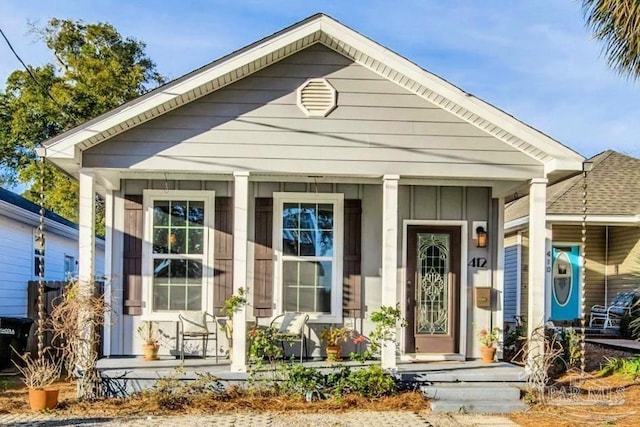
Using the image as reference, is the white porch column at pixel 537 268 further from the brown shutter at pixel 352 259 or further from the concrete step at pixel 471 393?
the brown shutter at pixel 352 259

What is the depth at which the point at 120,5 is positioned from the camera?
43.7 ft

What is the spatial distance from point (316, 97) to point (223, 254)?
2749mm

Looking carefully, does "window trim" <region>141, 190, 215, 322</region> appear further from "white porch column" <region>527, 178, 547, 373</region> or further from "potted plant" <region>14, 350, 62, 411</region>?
"white porch column" <region>527, 178, 547, 373</region>

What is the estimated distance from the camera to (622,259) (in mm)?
14305

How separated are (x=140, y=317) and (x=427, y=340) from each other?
163 inches

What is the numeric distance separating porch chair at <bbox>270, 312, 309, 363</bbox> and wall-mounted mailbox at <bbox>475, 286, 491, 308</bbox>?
2.55m

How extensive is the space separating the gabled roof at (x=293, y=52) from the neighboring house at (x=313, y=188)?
2 cm

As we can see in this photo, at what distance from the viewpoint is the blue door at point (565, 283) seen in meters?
15.2

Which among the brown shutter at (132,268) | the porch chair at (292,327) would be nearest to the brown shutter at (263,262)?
the porch chair at (292,327)

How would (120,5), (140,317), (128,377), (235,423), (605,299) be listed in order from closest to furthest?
(235,423)
(128,377)
(140,317)
(120,5)
(605,299)

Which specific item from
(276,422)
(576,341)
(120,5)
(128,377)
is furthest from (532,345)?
(120,5)

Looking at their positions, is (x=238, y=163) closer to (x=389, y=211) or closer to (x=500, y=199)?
(x=389, y=211)

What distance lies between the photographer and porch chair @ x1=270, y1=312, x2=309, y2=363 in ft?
28.1

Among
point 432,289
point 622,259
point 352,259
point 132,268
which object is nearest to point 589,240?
point 622,259
